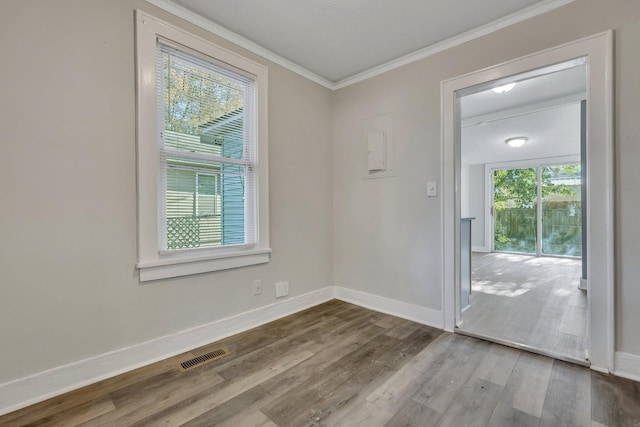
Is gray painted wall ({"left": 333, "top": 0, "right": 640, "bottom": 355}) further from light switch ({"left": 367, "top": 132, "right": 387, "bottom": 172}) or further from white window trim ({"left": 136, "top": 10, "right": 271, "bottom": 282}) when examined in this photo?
white window trim ({"left": 136, "top": 10, "right": 271, "bottom": 282})

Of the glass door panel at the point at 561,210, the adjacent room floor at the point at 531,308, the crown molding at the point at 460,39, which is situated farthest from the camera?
the glass door panel at the point at 561,210

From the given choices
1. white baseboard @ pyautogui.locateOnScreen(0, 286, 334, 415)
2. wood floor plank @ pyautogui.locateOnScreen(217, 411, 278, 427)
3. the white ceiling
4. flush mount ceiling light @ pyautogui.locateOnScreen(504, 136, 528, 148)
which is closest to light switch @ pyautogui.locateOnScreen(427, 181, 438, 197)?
the white ceiling

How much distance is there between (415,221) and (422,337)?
101 cm

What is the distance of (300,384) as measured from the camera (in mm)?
1729

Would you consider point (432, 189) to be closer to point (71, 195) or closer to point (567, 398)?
point (567, 398)

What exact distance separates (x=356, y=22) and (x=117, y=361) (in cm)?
291

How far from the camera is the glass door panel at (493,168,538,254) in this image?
668 centimetres

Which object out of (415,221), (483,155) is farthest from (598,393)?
(483,155)

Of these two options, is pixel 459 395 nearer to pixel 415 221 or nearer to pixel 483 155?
pixel 415 221

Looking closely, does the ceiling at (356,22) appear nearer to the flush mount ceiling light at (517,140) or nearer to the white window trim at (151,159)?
the white window trim at (151,159)

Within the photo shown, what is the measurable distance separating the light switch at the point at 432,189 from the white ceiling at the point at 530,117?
111 centimetres

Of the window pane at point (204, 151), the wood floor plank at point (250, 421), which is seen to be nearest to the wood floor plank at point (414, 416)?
the wood floor plank at point (250, 421)

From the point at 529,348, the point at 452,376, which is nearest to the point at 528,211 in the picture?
the point at 529,348

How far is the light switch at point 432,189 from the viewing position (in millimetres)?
2559
